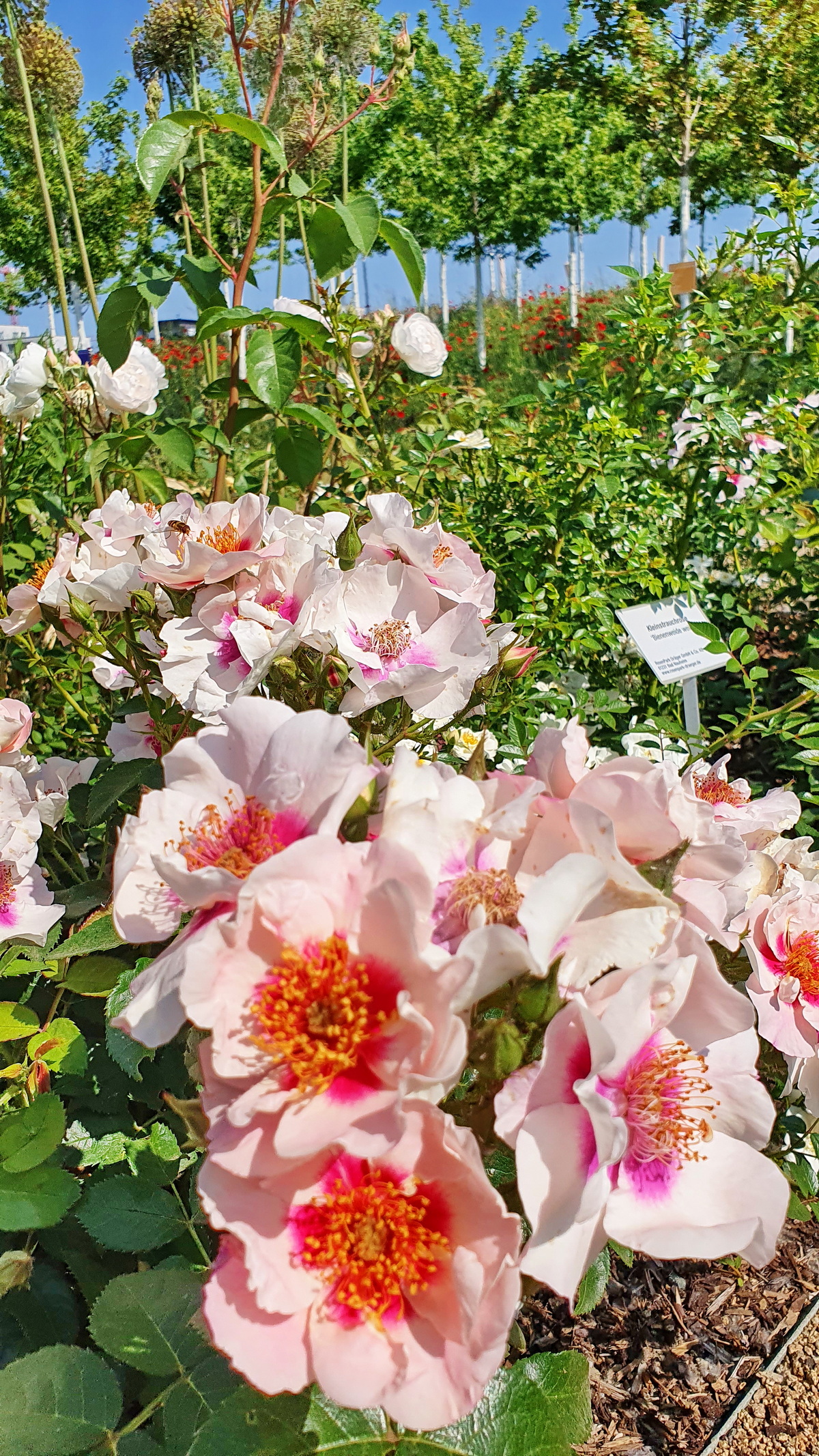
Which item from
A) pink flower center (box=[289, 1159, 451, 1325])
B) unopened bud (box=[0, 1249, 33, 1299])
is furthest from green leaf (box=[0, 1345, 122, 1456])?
pink flower center (box=[289, 1159, 451, 1325])

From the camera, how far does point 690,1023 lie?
688 millimetres

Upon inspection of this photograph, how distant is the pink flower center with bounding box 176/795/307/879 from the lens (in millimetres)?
696

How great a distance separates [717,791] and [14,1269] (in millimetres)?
1029

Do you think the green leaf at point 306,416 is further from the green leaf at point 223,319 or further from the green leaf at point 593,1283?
the green leaf at point 593,1283

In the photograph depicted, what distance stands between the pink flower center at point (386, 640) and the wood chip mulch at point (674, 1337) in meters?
1.07

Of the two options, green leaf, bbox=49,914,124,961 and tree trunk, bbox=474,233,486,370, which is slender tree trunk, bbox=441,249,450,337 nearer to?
tree trunk, bbox=474,233,486,370

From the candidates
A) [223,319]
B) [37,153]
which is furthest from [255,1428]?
[37,153]

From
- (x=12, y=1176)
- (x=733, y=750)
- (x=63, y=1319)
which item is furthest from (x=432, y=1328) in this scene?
(x=733, y=750)

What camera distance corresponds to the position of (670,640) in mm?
2080

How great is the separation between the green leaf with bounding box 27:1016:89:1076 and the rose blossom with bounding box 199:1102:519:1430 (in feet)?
2.13

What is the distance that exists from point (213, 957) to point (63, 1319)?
905 mm

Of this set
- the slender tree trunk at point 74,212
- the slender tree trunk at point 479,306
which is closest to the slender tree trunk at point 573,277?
the slender tree trunk at point 479,306

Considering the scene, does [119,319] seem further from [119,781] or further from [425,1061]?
[425,1061]

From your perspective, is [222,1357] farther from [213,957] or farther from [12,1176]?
[213,957]
